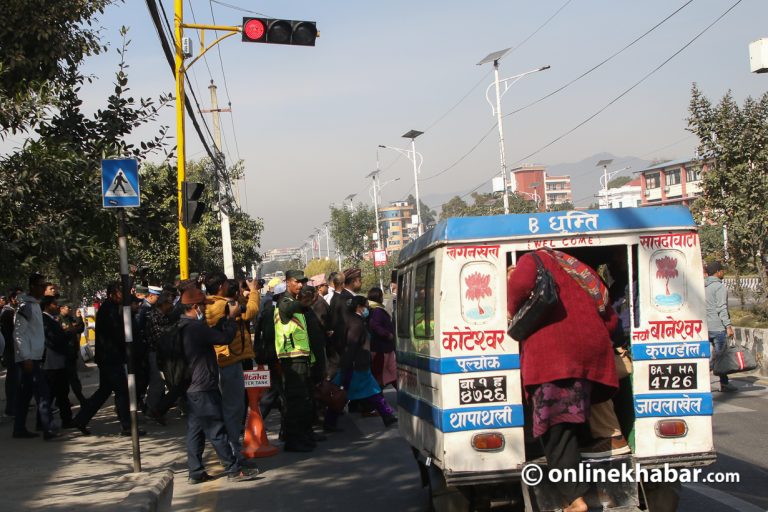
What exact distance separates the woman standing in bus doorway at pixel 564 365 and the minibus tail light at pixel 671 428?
641 millimetres

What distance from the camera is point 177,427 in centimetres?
1333

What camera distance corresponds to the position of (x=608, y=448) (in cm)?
627

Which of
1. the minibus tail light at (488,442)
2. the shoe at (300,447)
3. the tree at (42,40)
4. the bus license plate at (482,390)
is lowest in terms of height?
the shoe at (300,447)

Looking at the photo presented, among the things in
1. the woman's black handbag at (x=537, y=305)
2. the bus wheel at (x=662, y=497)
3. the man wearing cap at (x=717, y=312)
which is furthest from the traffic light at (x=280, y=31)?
the bus wheel at (x=662, y=497)

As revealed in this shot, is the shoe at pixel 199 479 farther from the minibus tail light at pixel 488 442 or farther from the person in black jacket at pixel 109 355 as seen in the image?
the minibus tail light at pixel 488 442

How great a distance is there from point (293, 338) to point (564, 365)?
5570 mm

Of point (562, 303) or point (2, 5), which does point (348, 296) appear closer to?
point (2, 5)

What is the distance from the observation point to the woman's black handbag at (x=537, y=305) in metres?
5.57

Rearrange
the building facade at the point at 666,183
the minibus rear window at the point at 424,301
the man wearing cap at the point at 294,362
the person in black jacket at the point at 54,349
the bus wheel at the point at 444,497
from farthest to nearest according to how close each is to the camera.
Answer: the building facade at the point at 666,183 → the person in black jacket at the point at 54,349 → the man wearing cap at the point at 294,362 → the minibus rear window at the point at 424,301 → the bus wheel at the point at 444,497

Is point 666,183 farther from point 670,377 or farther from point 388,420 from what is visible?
point 670,377

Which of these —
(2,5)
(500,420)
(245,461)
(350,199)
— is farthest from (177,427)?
(350,199)

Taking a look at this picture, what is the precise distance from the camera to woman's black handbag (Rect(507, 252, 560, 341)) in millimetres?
5566

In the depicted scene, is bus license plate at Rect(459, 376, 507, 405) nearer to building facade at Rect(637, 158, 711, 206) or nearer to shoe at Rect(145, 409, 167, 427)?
shoe at Rect(145, 409, 167, 427)

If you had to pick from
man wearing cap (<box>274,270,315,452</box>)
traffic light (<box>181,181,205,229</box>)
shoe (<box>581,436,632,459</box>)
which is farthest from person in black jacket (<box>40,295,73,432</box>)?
shoe (<box>581,436,632,459</box>)
